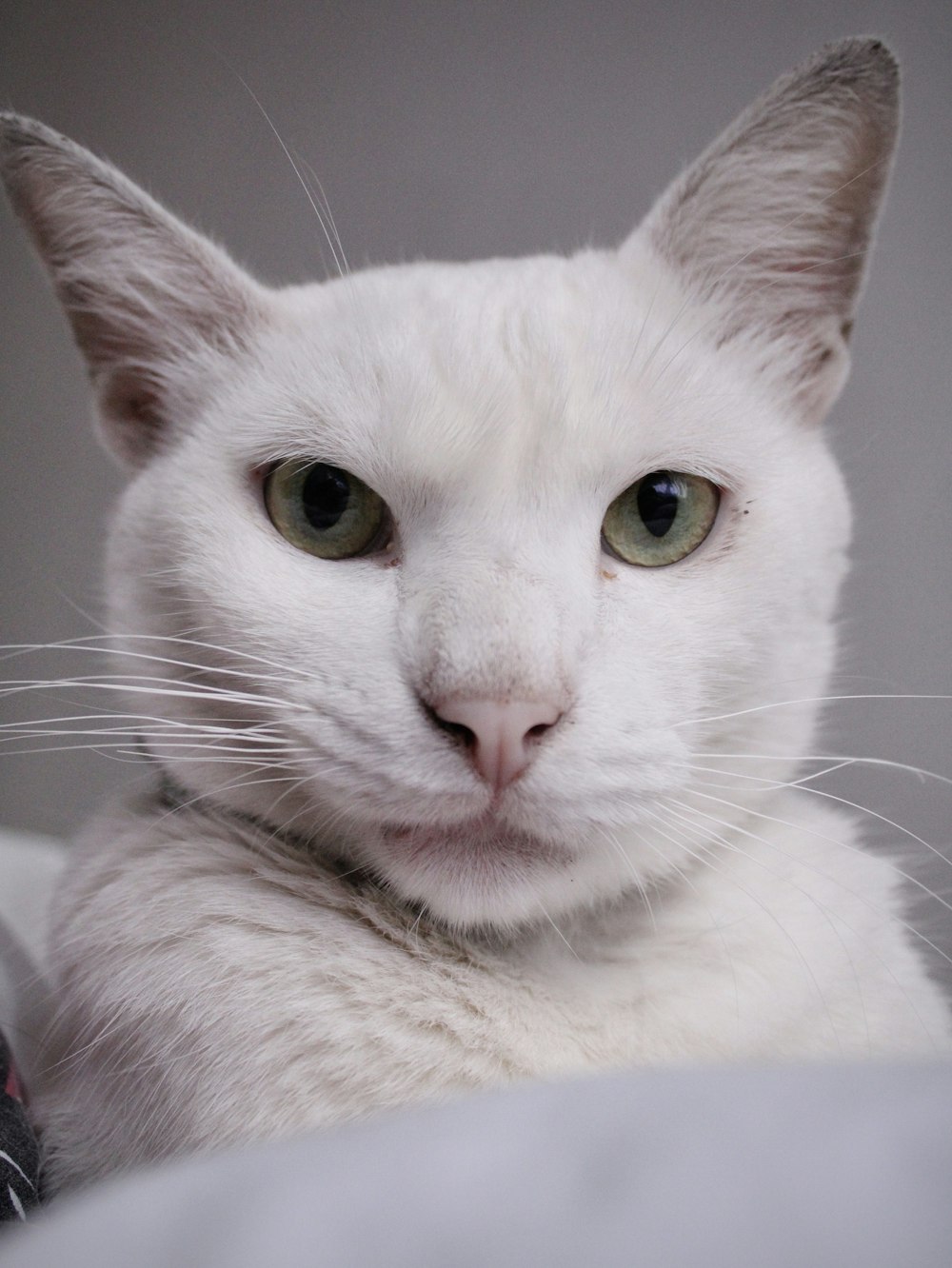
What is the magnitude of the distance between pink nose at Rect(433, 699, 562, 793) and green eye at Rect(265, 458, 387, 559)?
0.58ft

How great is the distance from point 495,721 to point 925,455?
0.75 metres

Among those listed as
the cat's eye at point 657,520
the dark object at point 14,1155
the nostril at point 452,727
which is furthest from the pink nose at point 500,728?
the dark object at point 14,1155

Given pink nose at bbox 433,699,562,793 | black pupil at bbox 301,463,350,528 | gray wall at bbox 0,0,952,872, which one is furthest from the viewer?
gray wall at bbox 0,0,952,872

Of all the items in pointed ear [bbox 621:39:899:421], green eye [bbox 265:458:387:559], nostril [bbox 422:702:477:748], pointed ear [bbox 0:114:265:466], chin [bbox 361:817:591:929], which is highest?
pointed ear [bbox 621:39:899:421]

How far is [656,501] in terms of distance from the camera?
62 centimetres

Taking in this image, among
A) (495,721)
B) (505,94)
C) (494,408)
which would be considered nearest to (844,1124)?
(495,721)

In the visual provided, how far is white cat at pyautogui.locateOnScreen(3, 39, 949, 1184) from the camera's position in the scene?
51 centimetres

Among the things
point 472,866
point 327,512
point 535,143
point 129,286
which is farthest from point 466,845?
point 535,143

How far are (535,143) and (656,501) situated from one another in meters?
0.61

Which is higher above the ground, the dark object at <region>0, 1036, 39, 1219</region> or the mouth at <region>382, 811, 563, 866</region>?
the mouth at <region>382, 811, 563, 866</region>

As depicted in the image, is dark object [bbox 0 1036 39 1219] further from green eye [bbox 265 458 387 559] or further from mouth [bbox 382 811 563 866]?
green eye [bbox 265 458 387 559]

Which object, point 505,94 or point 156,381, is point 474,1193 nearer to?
point 156,381

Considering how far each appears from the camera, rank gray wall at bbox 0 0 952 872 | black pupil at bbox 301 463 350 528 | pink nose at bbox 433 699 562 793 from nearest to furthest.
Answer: pink nose at bbox 433 699 562 793 < black pupil at bbox 301 463 350 528 < gray wall at bbox 0 0 952 872

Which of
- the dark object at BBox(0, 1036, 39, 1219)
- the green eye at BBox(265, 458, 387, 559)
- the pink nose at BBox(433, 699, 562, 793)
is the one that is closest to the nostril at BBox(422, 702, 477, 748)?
the pink nose at BBox(433, 699, 562, 793)
